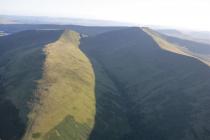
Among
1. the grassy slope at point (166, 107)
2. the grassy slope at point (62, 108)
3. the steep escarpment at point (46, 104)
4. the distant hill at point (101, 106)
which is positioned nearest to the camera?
the steep escarpment at point (46, 104)

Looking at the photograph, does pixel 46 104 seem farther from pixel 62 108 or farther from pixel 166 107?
pixel 166 107

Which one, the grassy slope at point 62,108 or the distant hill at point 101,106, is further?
the distant hill at point 101,106

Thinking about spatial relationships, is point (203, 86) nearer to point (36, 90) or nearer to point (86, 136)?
point (86, 136)

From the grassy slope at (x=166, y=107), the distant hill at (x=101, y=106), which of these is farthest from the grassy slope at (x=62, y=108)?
the grassy slope at (x=166, y=107)

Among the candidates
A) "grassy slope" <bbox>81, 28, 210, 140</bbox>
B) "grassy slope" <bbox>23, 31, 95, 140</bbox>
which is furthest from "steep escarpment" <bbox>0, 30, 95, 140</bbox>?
"grassy slope" <bbox>81, 28, 210, 140</bbox>

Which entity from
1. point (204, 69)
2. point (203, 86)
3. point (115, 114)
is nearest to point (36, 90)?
point (115, 114)

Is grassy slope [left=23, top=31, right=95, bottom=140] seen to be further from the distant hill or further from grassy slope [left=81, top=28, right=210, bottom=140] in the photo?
grassy slope [left=81, top=28, right=210, bottom=140]

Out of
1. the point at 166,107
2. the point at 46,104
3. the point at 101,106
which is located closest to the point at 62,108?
the point at 46,104

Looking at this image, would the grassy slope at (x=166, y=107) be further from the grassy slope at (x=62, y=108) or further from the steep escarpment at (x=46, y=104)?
the steep escarpment at (x=46, y=104)

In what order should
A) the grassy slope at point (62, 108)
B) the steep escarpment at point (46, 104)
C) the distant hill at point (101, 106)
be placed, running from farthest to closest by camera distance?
the distant hill at point (101, 106) → the grassy slope at point (62, 108) → the steep escarpment at point (46, 104)

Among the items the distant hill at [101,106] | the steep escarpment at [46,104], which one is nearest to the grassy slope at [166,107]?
the distant hill at [101,106]

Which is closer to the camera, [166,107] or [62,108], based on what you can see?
[62,108]
